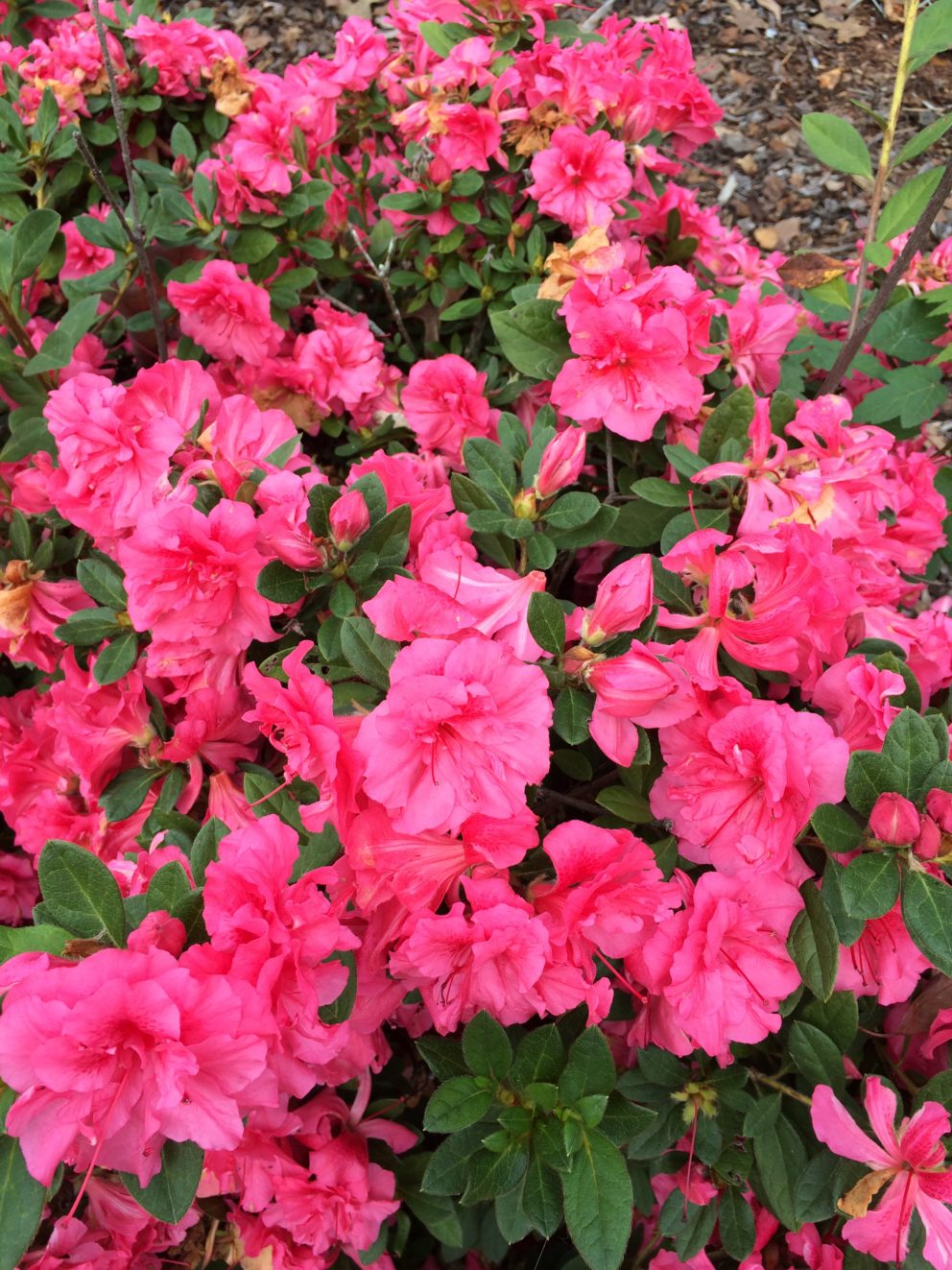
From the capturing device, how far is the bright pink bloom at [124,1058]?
29.5 inches

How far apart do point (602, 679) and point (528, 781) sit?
0.53 ft

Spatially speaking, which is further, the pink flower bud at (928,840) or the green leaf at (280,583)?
the green leaf at (280,583)

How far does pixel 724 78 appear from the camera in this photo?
143 inches

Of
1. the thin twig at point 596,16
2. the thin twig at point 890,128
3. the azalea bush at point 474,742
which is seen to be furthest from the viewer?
the thin twig at point 596,16

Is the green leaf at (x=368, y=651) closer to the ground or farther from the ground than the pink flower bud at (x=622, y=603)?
closer to the ground

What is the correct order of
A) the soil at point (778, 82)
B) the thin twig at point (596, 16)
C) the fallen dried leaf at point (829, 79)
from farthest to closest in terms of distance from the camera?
the fallen dried leaf at point (829, 79) → the soil at point (778, 82) → the thin twig at point (596, 16)

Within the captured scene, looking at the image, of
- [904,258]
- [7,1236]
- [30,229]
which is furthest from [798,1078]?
[30,229]

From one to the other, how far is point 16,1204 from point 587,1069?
0.58m

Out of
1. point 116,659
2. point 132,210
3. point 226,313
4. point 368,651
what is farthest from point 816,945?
point 132,210

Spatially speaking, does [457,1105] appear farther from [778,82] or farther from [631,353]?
[778,82]

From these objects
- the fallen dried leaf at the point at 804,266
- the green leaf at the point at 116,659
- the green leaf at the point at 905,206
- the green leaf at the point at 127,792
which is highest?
the green leaf at the point at 905,206

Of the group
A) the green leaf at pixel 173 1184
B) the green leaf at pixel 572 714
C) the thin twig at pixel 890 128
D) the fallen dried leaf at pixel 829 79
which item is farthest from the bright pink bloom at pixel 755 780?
the fallen dried leaf at pixel 829 79

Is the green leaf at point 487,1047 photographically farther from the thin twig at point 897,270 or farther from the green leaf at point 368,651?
the thin twig at point 897,270

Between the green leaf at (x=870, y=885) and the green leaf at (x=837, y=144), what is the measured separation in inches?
42.4
